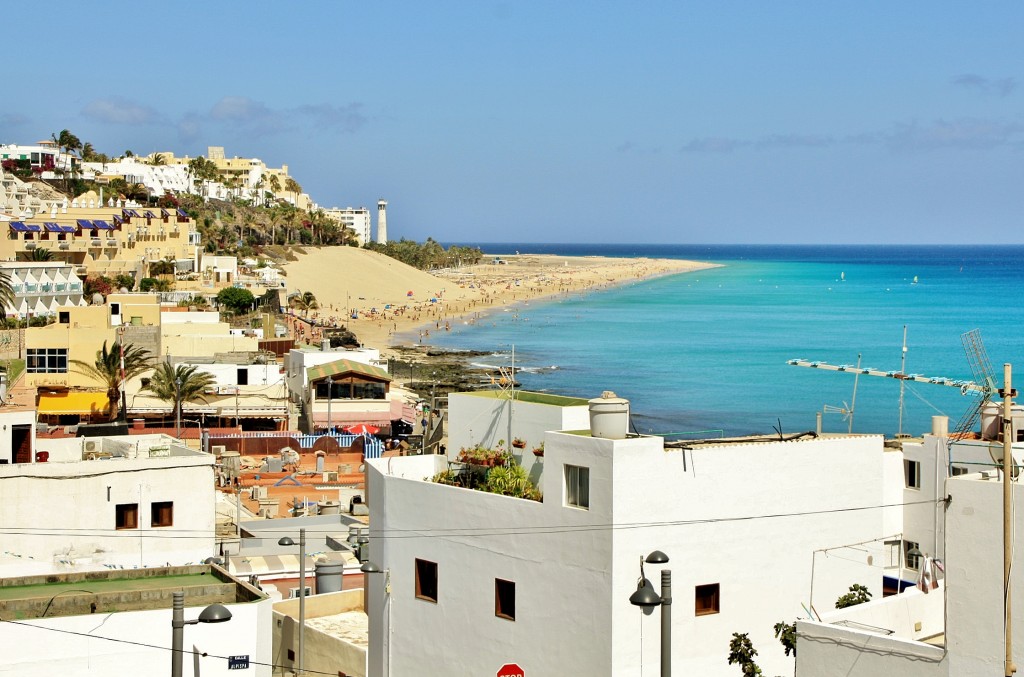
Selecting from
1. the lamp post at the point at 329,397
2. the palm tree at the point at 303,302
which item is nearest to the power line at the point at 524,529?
the lamp post at the point at 329,397

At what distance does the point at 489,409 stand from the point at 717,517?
5.15m

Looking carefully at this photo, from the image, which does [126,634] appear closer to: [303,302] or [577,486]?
[577,486]

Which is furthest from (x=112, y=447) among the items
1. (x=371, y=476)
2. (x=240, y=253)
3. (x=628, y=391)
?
(x=240, y=253)

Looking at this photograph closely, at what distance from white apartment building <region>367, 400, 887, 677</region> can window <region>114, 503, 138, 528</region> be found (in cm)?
487

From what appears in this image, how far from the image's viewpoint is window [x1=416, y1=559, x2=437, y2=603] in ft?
70.4

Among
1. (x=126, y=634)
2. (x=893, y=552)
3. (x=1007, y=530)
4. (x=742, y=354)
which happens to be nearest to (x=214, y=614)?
(x=126, y=634)

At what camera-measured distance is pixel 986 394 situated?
58.4 feet

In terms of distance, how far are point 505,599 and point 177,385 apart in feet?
112

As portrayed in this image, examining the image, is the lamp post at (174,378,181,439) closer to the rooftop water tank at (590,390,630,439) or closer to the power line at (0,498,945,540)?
the power line at (0,498,945,540)

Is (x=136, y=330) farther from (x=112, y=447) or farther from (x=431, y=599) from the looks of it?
(x=431, y=599)

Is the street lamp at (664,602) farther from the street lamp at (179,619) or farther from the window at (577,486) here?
the street lamp at (179,619)

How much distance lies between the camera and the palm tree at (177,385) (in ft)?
172

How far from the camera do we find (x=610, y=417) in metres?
19.3

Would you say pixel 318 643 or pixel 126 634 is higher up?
pixel 126 634
